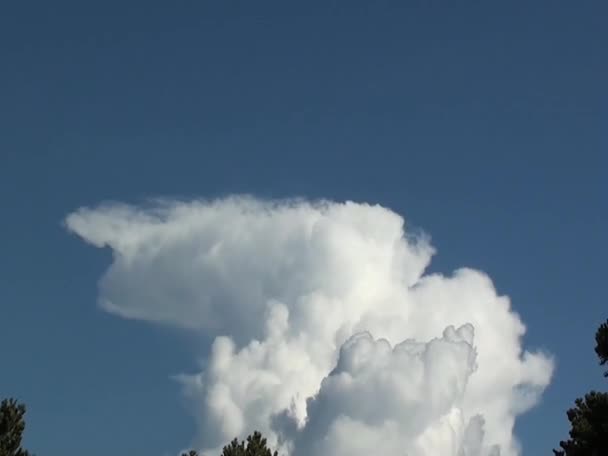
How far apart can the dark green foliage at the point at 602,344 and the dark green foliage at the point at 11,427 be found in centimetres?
3187

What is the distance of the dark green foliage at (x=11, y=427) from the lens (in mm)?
44347

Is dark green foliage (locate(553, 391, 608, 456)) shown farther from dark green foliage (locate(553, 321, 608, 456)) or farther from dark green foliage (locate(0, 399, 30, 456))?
dark green foliage (locate(0, 399, 30, 456))

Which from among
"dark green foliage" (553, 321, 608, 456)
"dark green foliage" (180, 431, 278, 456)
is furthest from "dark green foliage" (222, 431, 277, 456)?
"dark green foliage" (553, 321, 608, 456)

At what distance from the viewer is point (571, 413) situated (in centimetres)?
5559

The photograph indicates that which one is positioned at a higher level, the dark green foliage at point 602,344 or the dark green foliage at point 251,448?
the dark green foliage at point 602,344

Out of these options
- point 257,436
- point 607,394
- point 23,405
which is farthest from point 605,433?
point 23,405

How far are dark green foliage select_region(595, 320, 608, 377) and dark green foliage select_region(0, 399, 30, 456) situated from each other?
1255 inches

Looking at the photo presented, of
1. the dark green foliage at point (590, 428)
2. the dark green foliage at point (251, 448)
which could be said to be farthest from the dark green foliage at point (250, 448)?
the dark green foliage at point (590, 428)

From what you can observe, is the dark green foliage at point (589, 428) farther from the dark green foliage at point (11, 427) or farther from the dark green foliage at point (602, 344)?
the dark green foliage at point (11, 427)

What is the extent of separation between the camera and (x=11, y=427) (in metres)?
44.8

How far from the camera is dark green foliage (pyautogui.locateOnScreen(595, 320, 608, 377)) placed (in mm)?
45844

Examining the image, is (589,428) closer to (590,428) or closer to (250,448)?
(590,428)

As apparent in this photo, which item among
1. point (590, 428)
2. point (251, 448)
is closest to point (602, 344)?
point (590, 428)

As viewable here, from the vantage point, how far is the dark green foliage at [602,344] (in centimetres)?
4584
